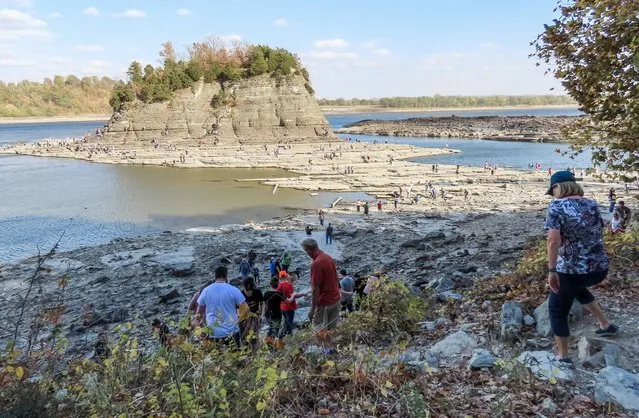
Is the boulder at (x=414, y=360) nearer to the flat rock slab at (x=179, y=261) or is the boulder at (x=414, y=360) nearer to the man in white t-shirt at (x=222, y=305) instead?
the man in white t-shirt at (x=222, y=305)

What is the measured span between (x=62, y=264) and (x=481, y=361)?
58.9 ft

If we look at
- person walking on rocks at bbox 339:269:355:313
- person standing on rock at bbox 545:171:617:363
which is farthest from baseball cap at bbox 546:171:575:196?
person walking on rocks at bbox 339:269:355:313

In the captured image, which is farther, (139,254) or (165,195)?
(165,195)

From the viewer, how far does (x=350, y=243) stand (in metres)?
20.0

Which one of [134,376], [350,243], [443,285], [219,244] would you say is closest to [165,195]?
[219,244]

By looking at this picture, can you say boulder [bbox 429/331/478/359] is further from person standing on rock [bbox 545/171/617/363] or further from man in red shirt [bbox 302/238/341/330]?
man in red shirt [bbox 302/238/341/330]

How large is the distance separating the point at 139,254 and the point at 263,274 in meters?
6.28

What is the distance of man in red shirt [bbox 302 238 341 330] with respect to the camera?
20.9ft

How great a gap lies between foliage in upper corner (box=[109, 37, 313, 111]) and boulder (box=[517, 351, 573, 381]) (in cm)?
7370

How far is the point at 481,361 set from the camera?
4.51 m

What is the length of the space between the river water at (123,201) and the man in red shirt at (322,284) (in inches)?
606

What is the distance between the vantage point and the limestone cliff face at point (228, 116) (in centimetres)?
7081

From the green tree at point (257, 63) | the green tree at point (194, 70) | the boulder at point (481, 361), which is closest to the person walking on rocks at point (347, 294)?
the boulder at point (481, 361)

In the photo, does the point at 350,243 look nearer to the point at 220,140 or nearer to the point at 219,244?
the point at 219,244
